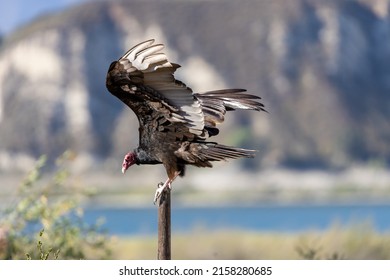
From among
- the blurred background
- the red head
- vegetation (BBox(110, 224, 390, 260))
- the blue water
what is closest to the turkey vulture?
the red head

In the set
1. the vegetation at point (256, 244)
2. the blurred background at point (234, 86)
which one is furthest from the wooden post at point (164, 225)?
the blurred background at point (234, 86)

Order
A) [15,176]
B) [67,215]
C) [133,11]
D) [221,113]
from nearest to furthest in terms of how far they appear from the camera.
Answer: [221,113]
[67,215]
[15,176]
[133,11]

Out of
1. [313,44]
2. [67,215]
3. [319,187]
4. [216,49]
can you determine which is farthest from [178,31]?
[67,215]

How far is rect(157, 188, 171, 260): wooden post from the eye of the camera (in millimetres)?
6371

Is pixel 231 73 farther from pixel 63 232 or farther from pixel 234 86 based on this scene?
pixel 63 232

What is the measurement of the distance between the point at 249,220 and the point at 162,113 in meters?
41.7

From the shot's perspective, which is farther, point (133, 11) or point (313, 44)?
point (133, 11)

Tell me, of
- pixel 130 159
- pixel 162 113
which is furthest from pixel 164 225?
pixel 162 113

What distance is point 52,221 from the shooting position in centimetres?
1097

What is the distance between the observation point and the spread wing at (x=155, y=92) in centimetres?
614

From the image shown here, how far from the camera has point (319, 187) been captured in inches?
3425

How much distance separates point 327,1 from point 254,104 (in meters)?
99.2

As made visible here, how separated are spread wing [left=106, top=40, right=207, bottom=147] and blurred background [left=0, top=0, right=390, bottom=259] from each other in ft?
213

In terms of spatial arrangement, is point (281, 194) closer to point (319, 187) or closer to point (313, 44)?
point (319, 187)
